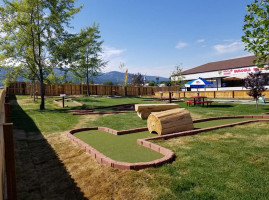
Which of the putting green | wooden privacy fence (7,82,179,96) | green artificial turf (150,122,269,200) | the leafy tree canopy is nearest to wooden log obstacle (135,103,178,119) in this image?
the putting green

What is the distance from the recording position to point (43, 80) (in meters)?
17.4

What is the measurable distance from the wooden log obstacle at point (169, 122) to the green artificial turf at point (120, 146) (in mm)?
487

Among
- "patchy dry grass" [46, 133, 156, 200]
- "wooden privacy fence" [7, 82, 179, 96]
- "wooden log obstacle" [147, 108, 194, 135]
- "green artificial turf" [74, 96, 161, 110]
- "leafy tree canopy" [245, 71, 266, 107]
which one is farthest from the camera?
"wooden privacy fence" [7, 82, 179, 96]

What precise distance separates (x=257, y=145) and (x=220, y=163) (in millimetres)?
1748

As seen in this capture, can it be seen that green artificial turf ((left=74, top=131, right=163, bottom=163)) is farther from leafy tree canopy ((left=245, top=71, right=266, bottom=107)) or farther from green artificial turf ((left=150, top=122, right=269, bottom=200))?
leafy tree canopy ((left=245, top=71, right=266, bottom=107))

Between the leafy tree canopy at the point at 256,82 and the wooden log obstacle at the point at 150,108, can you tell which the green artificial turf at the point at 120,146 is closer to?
the wooden log obstacle at the point at 150,108

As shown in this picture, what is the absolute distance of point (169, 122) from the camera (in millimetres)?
6711

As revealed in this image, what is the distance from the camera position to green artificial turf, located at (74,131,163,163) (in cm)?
471

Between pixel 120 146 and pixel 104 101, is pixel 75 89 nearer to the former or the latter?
pixel 104 101

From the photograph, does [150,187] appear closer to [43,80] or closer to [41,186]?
[41,186]

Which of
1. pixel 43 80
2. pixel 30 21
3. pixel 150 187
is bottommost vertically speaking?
pixel 150 187

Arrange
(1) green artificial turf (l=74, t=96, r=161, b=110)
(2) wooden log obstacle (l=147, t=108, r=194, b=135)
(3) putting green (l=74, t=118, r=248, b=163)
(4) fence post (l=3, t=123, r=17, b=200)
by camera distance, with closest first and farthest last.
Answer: (4) fence post (l=3, t=123, r=17, b=200), (3) putting green (l=74, t=118, r=248, b=163), (2) wooden log obstacle (l=147, t=108, r=194, b=135), (1) green artificial turf (l=74, t=96, r=161, b=110)

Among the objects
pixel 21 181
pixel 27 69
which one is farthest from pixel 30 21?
pixel 21 181

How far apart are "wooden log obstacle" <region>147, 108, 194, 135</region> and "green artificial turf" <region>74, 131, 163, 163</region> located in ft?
1.60
